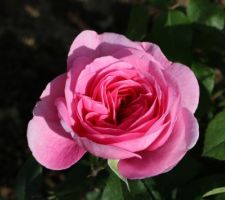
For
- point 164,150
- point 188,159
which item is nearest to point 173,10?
point 188,159

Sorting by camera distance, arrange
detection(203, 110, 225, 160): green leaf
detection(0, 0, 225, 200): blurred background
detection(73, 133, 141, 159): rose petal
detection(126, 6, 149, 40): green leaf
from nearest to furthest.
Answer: detection(73, 133, 141, 159): rose petal, detection(203, 110, 225, 160): green leaf, detection(0, 0, 225, 200): blurred background, detection(126, 6, 149, 40): green leaf

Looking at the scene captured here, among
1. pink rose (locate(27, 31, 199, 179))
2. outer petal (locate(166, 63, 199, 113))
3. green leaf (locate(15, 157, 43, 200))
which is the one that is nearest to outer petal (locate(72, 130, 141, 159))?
pink rose (locate(27, 31, 199, 179))

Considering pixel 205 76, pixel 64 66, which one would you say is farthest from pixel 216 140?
pixel 64 66

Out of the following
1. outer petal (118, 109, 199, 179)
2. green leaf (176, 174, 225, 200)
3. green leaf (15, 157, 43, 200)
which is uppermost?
outer petal (118, 109, 199, 179)

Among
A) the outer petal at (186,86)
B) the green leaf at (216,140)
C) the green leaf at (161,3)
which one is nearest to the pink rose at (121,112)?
the outer petal at (186,86)

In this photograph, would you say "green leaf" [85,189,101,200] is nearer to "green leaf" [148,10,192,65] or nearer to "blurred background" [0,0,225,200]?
"blurred background" [0,0,225,200]

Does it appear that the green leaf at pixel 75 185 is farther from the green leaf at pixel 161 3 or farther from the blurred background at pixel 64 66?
the green leaf at pixel 161 3

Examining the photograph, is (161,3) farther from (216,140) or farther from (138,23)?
(216,140)
